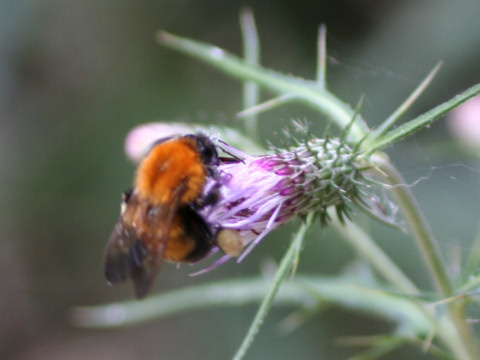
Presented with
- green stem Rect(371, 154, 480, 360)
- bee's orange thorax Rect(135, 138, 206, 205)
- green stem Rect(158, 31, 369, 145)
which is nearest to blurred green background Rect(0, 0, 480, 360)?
green stem Rect(158, 31, 369, 145)

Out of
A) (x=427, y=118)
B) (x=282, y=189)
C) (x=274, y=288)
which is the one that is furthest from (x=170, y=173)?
(x=427, y=118)

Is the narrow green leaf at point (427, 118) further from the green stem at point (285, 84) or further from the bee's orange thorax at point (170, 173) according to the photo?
the bee's orange thorax at point (170, 173)

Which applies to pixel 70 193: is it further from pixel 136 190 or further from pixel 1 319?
pixel 136 190

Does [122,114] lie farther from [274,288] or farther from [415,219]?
[274,288]

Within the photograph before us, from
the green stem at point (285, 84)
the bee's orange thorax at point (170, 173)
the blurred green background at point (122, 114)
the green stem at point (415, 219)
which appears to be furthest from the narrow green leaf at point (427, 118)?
the blurred green background at point (122, 114)

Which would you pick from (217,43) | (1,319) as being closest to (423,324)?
(217,43)

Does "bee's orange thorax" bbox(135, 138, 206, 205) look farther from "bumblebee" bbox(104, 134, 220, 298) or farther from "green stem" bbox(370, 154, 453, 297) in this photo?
"green stem" bbox(370, 154, 453, 297)
